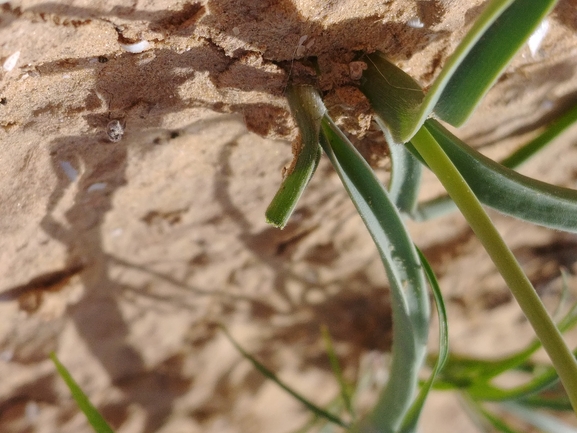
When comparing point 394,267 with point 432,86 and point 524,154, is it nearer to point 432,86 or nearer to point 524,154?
point 432,86

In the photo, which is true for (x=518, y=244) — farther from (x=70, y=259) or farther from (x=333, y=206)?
(x=70, y=259)

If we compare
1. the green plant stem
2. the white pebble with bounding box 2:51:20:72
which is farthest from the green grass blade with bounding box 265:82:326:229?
the white pebble with bounding box 2:51:20:72

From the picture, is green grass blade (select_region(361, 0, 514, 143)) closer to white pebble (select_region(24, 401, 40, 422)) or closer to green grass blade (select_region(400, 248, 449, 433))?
green grass blade (select_region(400, 248, 449, 433))

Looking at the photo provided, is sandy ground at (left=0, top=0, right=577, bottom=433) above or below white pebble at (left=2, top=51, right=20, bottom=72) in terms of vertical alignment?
below

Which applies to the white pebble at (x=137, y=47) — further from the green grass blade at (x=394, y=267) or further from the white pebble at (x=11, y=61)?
the green grass blade at (x=394, y=267)

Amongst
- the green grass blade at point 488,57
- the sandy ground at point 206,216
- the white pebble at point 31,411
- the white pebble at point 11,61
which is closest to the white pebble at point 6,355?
the sandy ground at point 206,216

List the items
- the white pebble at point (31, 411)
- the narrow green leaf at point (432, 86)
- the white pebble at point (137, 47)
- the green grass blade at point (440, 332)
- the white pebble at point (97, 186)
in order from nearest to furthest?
the narrow green leaf at point (432, 86) < the white pebble at point (137, 47) < the green grass blade at point (440, 332) < the white pebble at point (97, 186) < the white pebble at point (31, 411)

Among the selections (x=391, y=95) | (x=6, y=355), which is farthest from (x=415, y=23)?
(x=6, y=355)

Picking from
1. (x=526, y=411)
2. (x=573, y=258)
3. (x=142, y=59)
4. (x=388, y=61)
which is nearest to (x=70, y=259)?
(x=142, y=59)
